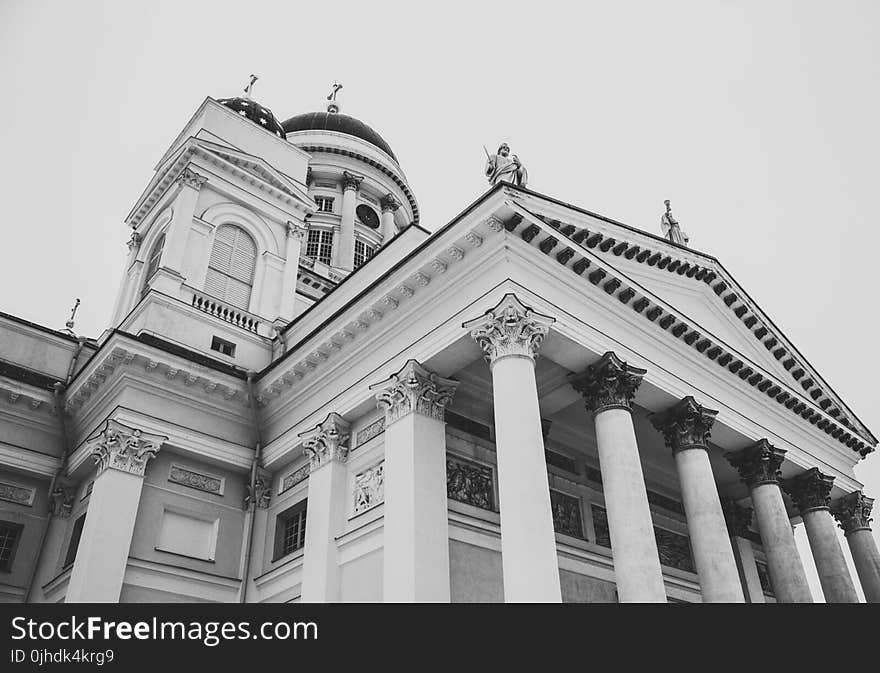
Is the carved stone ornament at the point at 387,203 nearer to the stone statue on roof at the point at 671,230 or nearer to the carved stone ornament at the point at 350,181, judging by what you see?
the carved stone ornament at the point at 350,181

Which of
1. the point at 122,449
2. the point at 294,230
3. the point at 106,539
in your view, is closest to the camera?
the point at 106,539

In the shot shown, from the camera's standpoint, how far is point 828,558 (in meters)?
15.5

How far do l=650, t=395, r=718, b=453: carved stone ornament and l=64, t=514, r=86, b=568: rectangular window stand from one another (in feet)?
36.2

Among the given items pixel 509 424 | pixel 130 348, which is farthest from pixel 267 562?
pixel 509 424

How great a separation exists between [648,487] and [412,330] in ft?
24.2

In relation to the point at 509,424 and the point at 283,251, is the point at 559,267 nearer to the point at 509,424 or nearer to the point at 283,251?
the point at 509,424

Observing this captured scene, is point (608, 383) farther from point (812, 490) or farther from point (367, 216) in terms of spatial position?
point (367, 216)

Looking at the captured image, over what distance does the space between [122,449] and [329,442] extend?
3720 mm

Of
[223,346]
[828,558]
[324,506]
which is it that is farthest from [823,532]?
[223,346]

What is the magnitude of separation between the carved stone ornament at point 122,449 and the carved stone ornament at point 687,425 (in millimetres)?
9522

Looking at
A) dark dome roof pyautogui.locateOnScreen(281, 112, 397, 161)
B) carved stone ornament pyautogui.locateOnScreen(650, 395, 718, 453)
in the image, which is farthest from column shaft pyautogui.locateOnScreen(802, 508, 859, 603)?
dark dome roof pyautogui.locateOnScreen(281, 112, 397, 161)

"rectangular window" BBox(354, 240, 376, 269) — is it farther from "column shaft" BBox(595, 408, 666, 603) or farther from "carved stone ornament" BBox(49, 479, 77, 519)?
"column shaft" BBox(595, 408, 666, 603)

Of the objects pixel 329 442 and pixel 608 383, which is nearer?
pixel 608 383
